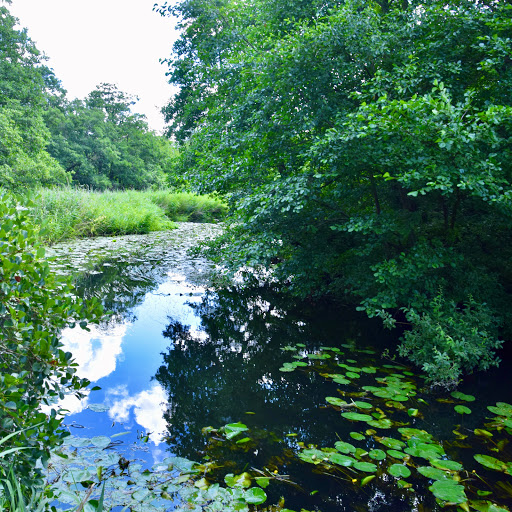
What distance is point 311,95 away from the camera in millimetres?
4695

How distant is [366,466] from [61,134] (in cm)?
3332

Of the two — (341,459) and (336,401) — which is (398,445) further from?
(336,401)

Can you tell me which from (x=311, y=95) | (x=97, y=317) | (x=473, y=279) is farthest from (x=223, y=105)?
(x=97, y=317)

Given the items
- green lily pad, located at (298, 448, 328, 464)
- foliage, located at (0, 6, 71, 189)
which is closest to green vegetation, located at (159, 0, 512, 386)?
green lily pad, located at (298, 448, 328, 464)

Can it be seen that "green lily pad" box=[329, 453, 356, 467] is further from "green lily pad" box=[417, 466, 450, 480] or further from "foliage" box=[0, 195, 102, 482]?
"foliage" box=[0, 195, 102, 482]

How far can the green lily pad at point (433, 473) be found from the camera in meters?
2.39

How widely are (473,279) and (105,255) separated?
9.07 m

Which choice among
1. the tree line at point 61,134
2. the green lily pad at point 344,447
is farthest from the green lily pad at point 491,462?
the tree line at point 61,134

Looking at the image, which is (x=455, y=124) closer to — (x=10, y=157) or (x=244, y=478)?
(x=244, y=478)

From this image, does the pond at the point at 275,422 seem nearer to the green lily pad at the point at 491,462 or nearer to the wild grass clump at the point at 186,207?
the green lily pad at the point at 491,462

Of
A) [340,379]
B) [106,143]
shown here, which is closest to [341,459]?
[340,379]

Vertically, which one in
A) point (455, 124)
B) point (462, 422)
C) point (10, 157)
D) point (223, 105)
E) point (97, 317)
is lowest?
point (462, 422)

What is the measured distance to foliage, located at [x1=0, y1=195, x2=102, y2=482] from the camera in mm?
1495

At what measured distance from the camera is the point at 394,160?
3.76m
